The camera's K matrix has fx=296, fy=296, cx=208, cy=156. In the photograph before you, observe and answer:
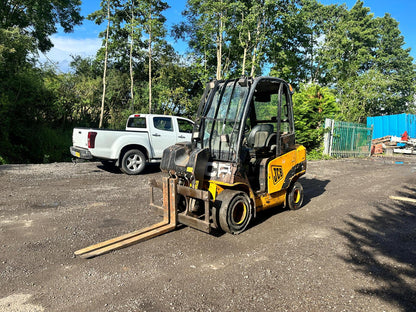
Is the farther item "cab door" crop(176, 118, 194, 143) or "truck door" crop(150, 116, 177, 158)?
"cab door" crop(176, 118, 194, 143)

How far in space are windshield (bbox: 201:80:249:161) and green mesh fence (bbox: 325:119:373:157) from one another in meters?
12.9

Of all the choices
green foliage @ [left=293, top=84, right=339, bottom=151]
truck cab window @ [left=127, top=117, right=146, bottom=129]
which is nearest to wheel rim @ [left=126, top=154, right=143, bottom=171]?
truck cab window @ [left=127, top=117, right=146, bottom=129]

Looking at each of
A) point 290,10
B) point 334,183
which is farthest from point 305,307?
point 290,10

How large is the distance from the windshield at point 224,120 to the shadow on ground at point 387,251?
2.33 m

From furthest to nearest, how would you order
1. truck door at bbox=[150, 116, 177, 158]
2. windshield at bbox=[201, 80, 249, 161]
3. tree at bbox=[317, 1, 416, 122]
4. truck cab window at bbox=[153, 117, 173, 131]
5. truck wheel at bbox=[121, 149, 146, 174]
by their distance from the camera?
tree at bbox=[317, 1, 416, 122]
truck cab window at bbox=[153, 117, 173, 131]
truck door at bbox=[150, 116, 177, 158]
truck wheel at bbox=[121, 149, 146, 174]
windshield at bbox=[201, 80, 249, 161]

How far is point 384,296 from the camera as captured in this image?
320 cm

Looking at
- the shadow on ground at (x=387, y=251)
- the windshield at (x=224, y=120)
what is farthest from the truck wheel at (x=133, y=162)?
the shadow on ground at (x=387, y=251)

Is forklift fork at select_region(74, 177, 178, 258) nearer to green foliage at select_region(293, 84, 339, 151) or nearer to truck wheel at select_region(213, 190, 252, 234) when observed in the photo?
truck wheel at select_region(213, 190, 252, 234)

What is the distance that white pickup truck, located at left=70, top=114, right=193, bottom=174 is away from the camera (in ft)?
29.3

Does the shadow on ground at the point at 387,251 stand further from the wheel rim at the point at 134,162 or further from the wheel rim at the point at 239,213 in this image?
the wheel rim at the point at 134,162

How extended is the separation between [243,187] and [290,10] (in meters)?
23.9

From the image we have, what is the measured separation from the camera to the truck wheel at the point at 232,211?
4.48 metres

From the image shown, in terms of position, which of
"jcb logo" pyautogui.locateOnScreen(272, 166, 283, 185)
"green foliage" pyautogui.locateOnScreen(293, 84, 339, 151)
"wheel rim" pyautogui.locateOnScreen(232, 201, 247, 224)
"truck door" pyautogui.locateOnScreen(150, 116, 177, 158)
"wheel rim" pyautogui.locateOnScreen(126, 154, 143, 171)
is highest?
"green foliage" pyautogui.locateOnScreen(293, 84, 339, 151)

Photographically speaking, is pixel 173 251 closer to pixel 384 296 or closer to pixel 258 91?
pixel 384 296
